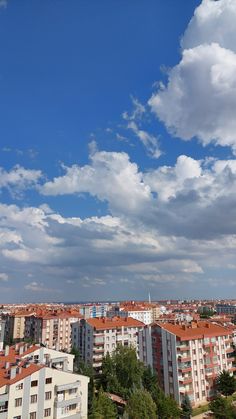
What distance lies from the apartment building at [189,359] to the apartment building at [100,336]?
13.9 m

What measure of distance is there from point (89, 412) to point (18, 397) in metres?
13.3

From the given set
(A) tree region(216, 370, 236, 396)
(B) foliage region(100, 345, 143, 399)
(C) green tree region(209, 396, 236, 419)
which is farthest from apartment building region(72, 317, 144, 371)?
(C) green tree region(209, 396, 236, 419)

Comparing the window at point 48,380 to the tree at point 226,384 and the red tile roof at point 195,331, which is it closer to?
the red tile roof at point 195,331

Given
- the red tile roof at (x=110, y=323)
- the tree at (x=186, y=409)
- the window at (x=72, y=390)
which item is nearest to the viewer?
the window at (x=72, y=390)

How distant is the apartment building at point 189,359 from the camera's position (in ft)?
197

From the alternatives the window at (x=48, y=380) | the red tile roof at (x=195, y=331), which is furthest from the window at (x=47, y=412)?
the red tile roof at (x=195, y=331)

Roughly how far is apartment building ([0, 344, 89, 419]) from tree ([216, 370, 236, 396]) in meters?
28.8

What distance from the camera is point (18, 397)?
37.5 metres

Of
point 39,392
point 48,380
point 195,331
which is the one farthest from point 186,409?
point 39,392

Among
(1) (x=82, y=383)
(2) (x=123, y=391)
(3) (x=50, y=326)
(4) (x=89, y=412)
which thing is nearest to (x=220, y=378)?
(2) (x=123, y=391)

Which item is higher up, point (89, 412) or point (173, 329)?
point (173, 329)

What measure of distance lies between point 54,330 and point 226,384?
5466 centimetres

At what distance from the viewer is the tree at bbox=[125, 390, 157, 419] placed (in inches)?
1773

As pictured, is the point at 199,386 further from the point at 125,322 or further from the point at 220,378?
the point at 125,322
